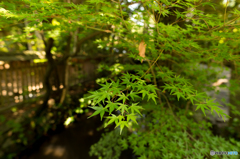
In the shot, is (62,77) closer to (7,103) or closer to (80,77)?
(80,77)

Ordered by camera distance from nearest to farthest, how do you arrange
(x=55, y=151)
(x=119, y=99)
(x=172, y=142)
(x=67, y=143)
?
(x=119, y=99) → (x=172, y=142) → (x=55, y=151) → (x=67, y=143)

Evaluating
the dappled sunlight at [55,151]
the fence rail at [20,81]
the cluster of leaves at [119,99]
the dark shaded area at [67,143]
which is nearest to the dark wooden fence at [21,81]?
the fence rail at [20,81]

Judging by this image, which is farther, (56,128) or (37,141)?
(56,128)

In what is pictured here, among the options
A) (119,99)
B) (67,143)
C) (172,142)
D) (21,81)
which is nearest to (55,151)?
(67,143)

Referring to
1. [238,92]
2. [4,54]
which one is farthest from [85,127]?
[238,92]

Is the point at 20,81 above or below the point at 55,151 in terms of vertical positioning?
above

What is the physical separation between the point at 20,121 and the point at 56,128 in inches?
47.8

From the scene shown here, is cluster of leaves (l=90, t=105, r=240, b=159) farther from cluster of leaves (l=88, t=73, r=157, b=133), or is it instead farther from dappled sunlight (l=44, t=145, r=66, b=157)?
dappled sunlight (l=44, t=145, r=66, b=157)

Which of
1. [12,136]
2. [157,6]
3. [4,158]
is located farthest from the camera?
[12,136]

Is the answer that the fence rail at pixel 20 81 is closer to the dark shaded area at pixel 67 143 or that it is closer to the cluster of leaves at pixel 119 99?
the dark shaded area at pixel 67 143

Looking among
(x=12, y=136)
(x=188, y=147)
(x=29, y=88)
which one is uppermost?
(x=29, y=88)

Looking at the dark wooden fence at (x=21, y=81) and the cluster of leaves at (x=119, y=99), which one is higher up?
→ the cluster of leaves at (x=119, y=99)

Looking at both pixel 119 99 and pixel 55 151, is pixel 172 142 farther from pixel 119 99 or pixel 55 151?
pixel 55 151

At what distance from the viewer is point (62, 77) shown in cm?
557
